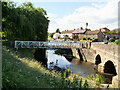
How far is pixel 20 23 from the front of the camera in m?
16.2

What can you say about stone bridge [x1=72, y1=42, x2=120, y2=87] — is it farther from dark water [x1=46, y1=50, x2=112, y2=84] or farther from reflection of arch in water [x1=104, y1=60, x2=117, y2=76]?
dark water [x1=46, y1=50, x2=112, y2=84]

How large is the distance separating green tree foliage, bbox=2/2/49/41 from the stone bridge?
775cm

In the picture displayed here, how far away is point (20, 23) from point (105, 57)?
11776mm

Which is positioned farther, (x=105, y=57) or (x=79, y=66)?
(x=79, y=66)

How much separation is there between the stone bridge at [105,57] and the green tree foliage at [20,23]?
7747mm

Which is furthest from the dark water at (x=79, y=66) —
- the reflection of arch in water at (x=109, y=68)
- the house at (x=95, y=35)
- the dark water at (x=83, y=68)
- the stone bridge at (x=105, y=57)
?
the house at (x=95, y=35)

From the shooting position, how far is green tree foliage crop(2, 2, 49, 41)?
53.6ft

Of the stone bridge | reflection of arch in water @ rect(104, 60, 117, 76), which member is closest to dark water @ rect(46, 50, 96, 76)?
the stone bridge

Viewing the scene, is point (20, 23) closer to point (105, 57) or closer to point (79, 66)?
point (79, 66)

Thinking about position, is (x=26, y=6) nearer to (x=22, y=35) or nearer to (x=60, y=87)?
(x=22, y=35)

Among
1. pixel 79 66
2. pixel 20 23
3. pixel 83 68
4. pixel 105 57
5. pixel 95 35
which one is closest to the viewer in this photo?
pixel 105 57

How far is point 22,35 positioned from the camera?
16844 mm

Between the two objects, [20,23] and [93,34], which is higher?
[93,34]

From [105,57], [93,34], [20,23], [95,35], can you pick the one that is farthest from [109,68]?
[93,34]
